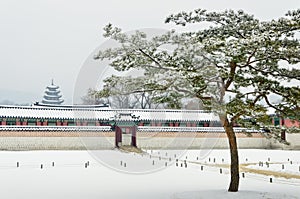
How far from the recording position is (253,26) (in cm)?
1041

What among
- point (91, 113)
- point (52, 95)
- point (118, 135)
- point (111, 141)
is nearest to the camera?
point (111, 141)

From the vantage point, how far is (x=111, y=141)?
107ft

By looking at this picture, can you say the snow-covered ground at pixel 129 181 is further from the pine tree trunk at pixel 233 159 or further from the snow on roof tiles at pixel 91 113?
the snow on roof tiles at pixel 91 113

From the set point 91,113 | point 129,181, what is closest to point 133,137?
point 91,113

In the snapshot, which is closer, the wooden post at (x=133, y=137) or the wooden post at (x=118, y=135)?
the wooden post at (x=118, y=135)

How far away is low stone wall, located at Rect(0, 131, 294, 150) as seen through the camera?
30734 millimetres

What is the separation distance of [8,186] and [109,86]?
5252 mm

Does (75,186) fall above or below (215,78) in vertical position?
below

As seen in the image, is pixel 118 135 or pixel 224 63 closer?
pixel 224 63

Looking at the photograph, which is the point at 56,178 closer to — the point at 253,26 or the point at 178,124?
the point at 253,26

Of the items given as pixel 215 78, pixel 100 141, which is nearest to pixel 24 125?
pixel 100 141

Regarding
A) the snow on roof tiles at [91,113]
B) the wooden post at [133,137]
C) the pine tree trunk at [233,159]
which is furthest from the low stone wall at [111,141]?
the pine tree trunk at [233,159]

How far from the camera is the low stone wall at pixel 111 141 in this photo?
101 feet

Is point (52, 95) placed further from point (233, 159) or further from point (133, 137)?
point (233, 159)
